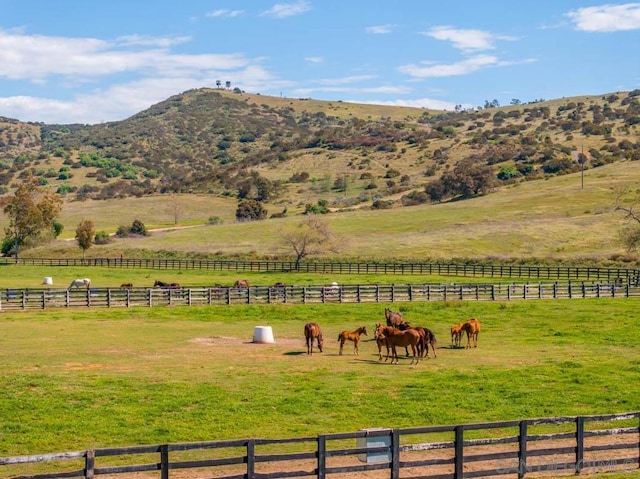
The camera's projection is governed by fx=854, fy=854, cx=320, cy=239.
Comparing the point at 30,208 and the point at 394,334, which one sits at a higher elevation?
the point at 30,208

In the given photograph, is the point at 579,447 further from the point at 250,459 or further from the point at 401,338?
the point at 401,338

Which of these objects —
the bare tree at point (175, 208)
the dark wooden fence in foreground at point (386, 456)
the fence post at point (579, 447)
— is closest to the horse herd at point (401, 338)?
the dark wooden fence in foreground at point (386, 456)

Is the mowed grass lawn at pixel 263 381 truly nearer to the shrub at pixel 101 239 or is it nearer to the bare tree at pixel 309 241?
the bare tree at pixel 309 241

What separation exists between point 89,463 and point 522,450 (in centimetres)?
737

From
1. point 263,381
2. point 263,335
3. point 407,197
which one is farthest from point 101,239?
Result: point 263,381

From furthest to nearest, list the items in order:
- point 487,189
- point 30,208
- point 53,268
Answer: point 487,189
point 30,208
point 53,268

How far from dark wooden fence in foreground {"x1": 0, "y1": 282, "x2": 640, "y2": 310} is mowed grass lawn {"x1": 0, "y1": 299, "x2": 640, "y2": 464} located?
4488 millimetres

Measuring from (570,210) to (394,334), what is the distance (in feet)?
269

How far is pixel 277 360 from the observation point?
1100 inches

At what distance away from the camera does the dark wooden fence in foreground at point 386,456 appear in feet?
43.4

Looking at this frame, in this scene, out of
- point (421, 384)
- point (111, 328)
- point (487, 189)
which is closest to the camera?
point (421, 384)

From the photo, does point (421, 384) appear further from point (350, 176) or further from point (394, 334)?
point (350, 176)

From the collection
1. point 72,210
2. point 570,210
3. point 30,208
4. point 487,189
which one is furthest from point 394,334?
point 72,210

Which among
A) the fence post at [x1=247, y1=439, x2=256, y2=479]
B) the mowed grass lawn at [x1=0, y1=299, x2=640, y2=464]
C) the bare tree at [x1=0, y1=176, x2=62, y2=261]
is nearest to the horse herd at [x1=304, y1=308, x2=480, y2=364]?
the mowed grass lawn at [x1=0, y1=299, x2=640, y2=464]
